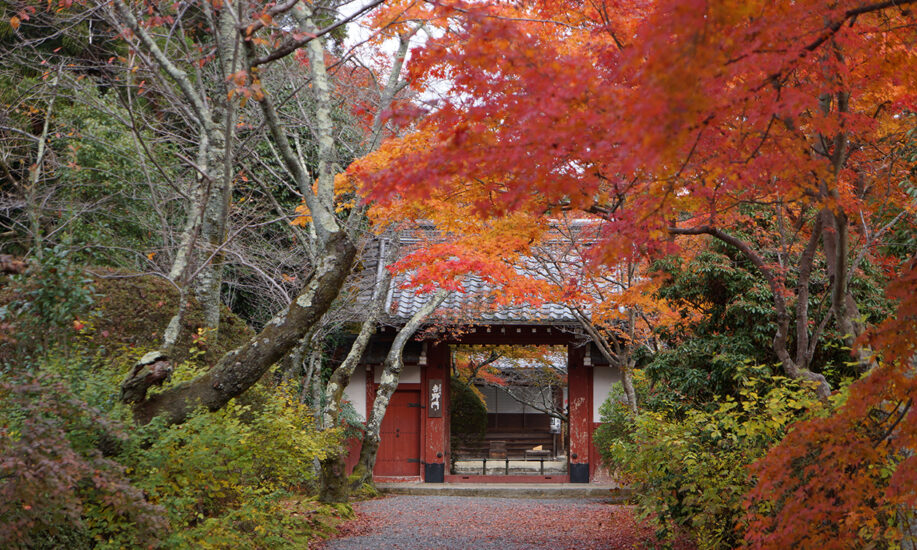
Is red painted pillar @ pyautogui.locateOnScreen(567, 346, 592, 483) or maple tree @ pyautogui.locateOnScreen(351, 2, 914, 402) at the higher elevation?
maple tree @ pyautogui.locateOnScreen(351, 2, 914, 402)

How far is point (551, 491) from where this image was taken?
14.0m

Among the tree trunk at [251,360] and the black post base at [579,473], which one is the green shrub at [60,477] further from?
the black post base at [579,473]

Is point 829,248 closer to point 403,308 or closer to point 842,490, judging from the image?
point 842,490

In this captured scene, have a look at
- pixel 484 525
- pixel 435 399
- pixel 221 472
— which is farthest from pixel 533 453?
pixel 221 472

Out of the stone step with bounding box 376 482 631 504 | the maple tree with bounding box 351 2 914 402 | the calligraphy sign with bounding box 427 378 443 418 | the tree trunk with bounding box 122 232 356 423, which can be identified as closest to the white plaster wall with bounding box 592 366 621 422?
the stone step with bounding box 376 482 631 504

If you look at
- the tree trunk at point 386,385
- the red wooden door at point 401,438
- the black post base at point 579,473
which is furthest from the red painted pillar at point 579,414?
the tree trunk at point 386,385

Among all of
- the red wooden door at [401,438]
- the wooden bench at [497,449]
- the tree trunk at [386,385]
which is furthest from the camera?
the wooden bench at [497,449]

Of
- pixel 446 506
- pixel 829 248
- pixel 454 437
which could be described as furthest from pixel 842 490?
pixel 454 437

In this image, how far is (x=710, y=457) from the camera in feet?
18.8

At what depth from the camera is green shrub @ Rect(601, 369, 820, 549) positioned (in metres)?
5.17

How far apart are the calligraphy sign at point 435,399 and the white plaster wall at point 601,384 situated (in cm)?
308

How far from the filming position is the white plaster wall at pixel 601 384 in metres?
15.1

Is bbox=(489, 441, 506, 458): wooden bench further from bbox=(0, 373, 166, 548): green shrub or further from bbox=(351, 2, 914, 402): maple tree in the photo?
bbox=(0, 373, 166, 548): green shrub

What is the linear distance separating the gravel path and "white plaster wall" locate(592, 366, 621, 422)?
266 cm
